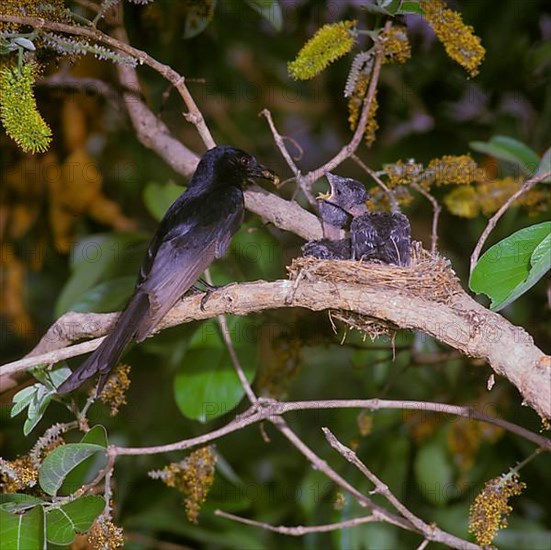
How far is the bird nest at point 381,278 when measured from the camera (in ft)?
6.38

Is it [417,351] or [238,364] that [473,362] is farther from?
[238,364]

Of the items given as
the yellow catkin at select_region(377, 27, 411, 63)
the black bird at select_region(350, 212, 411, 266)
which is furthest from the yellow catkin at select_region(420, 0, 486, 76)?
the black bird at select_region(350, 212, 411, 266)

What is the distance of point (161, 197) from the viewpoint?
2902 millimetres

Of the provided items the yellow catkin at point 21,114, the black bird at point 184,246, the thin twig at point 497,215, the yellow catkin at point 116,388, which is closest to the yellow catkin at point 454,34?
the thin twig at point 497,215

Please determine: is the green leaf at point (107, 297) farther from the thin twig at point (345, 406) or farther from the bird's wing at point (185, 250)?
the thin twig at point (345, 406)

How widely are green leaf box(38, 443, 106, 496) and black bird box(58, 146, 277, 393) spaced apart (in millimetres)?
185

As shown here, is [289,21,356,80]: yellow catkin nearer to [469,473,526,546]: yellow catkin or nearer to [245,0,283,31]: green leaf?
[245,0,283,31]: green leaf

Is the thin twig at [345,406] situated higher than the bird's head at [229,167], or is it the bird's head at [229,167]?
the bird's head at [229,167]

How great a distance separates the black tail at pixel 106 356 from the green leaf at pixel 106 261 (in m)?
1.03

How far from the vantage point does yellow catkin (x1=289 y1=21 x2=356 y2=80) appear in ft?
6.92

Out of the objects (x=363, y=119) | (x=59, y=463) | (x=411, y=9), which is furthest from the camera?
(x=363, y=119)

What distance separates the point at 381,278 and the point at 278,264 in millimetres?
892

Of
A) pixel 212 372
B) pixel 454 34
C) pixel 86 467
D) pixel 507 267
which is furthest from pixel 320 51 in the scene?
pixel 86 467

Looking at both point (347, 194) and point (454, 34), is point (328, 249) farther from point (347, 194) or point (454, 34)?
point (454, 34)
